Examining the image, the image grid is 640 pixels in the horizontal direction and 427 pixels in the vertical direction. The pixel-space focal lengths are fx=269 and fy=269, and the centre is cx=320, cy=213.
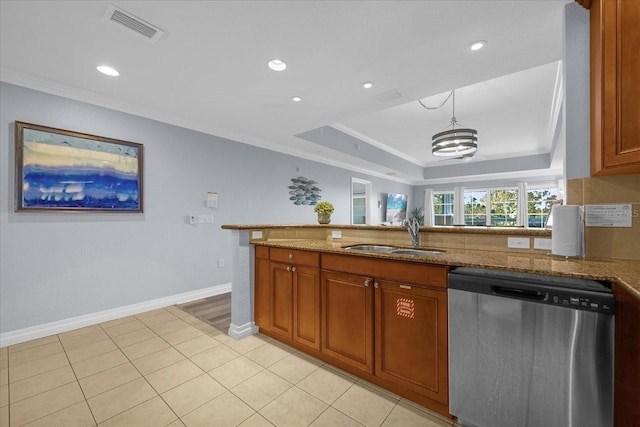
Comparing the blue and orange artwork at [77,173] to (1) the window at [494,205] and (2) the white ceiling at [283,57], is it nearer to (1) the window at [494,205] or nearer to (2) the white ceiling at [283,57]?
(2) the white ceiling at [283,57]

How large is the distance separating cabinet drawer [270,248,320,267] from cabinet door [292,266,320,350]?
5 centimetres

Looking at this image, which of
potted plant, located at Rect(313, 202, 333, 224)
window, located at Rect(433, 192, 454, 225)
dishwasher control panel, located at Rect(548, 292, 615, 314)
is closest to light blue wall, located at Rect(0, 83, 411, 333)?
potted plant, located at Rect(313, 202, 333, 224)

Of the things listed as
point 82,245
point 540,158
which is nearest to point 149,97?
point 82,245

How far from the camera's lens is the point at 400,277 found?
1.72m

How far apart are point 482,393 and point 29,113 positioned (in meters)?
4.33

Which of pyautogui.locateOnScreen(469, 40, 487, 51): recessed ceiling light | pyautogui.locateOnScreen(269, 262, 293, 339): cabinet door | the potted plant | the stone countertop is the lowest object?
pyautogui.locateOnScreen(269, 262, 293, 339): cabinet door

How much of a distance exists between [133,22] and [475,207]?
9086mm

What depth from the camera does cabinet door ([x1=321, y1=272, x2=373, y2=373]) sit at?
1.88 m

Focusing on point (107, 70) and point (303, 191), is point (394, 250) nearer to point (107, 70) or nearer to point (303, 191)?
point (107, 70)

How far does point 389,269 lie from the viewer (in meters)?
1.76

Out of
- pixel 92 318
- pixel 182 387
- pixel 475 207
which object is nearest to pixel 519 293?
pixel 182 387

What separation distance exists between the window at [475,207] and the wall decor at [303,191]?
5.39m

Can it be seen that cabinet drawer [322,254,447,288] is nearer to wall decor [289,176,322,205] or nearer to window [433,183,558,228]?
wall decor [289,176,322,205]

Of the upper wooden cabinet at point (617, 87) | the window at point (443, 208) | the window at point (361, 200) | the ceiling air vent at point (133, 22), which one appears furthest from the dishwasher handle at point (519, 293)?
the window at point (443, 208)
